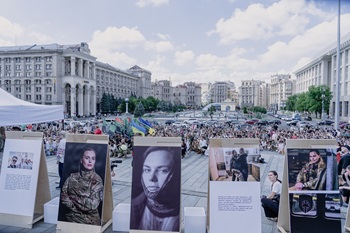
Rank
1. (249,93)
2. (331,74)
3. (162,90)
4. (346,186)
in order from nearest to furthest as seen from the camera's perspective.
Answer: (346,186)
(331,74)
(249,93)
(162,90)

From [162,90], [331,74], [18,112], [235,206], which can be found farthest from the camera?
[162,90]

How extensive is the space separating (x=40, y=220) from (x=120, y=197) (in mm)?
2175

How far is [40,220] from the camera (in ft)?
18.5

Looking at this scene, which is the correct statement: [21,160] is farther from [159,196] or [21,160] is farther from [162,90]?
[162,90]

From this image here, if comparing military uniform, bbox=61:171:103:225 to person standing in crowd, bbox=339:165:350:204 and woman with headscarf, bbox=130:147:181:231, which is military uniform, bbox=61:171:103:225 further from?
person standing in crowd, bbox=339:165:350:204

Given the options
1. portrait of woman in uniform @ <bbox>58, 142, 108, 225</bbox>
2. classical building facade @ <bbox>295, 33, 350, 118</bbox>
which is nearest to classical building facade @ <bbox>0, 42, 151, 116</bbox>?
classical building facade @ <bbox>295, 33, 350, 118</bbox>

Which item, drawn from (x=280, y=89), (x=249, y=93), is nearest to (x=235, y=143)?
(x=280, y=89)

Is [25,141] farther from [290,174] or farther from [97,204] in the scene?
[290,174]

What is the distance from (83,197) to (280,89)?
497ft

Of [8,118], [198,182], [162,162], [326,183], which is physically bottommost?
[198,182]

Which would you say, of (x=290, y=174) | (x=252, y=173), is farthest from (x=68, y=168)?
(x=290, y=174)

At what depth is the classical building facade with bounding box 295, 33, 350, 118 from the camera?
53406 mm

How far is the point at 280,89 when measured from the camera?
143750mm

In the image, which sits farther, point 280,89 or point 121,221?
point 280,89
